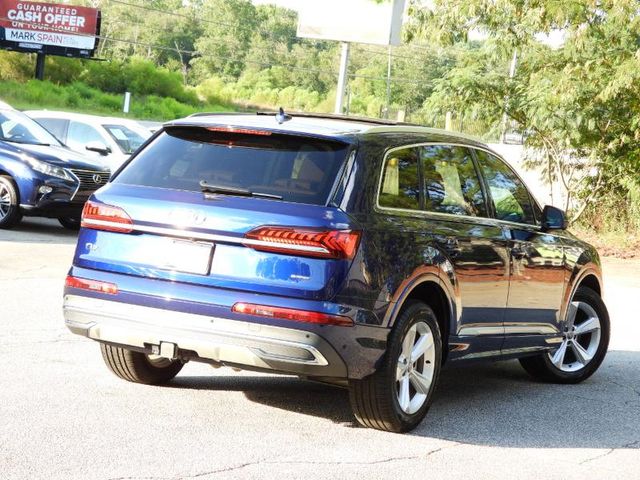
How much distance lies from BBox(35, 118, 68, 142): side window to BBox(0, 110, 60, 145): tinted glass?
1468 mm

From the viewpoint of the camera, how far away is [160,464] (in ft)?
18.9

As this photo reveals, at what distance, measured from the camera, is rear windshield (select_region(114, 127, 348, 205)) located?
6551 millimetres

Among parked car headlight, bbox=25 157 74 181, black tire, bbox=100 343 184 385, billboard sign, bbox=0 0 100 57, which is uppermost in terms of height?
billboard sign, bbox=0 0 100 57

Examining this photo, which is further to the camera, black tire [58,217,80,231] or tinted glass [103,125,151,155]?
tinted glass [103,125,151,155]

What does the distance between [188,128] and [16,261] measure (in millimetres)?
7200

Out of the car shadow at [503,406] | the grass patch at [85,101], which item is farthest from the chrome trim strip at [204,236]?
the grass patch at [85,101]

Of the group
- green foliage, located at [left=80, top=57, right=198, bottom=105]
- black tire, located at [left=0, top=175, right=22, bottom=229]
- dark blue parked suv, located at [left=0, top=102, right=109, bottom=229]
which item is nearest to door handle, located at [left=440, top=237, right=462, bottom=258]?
dark blue parked suv, located at [left=0, top=102, right=109, bottom=229]

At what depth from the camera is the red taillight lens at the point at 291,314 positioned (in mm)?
6230

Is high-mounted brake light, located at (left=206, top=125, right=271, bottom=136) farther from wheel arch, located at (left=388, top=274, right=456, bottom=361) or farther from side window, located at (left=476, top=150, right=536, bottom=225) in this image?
side window, located at (left=476, top=150, right=536, bottom=225)

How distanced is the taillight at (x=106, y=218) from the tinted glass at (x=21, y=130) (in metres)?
→ 11.3

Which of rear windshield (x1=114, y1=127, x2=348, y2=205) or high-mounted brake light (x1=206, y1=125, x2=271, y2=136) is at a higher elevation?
high-mounted brake light (x1=206, y1=125, x2=271, y2=136)

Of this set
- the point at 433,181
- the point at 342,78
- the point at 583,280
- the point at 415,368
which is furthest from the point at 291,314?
Answer: the point at 342,78

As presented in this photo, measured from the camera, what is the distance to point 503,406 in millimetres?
8109

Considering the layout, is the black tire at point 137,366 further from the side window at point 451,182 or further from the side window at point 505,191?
the side window at point 505,191
